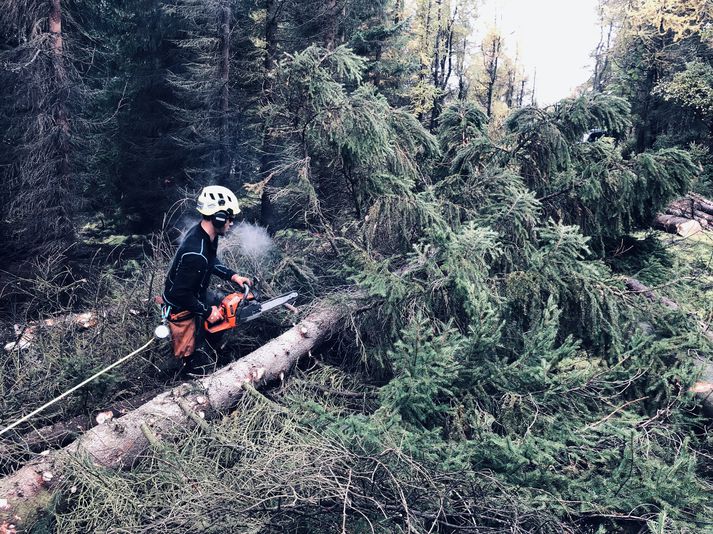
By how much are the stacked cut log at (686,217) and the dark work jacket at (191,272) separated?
7.90m

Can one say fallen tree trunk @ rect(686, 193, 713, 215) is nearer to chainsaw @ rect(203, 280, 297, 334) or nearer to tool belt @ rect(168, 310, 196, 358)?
chainsaw @ rect(203, 280, 297, 334)

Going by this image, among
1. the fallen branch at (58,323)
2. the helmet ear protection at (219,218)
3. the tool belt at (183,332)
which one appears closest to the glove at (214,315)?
the tool belt at (183,332)

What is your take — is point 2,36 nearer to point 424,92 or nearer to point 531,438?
point 531,438

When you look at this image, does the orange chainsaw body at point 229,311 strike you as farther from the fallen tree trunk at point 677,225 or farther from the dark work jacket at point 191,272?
the fallen tree trunk at point 677,225

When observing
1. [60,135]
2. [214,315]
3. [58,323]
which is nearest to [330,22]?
[60,135]

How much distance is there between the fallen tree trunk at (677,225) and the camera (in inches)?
356

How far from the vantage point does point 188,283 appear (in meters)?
4.34

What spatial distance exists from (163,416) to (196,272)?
1230mm

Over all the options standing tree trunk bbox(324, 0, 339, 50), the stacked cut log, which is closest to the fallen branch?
the stacked cut log

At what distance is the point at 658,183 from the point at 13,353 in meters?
7.19

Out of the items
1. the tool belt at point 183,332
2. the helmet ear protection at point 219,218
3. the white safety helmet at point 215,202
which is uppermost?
the white safety helmet at point 215,202

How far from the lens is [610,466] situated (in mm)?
3666

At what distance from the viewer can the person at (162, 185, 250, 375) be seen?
4.32 metres

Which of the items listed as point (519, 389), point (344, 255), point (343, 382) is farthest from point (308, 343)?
point (519, 389)
